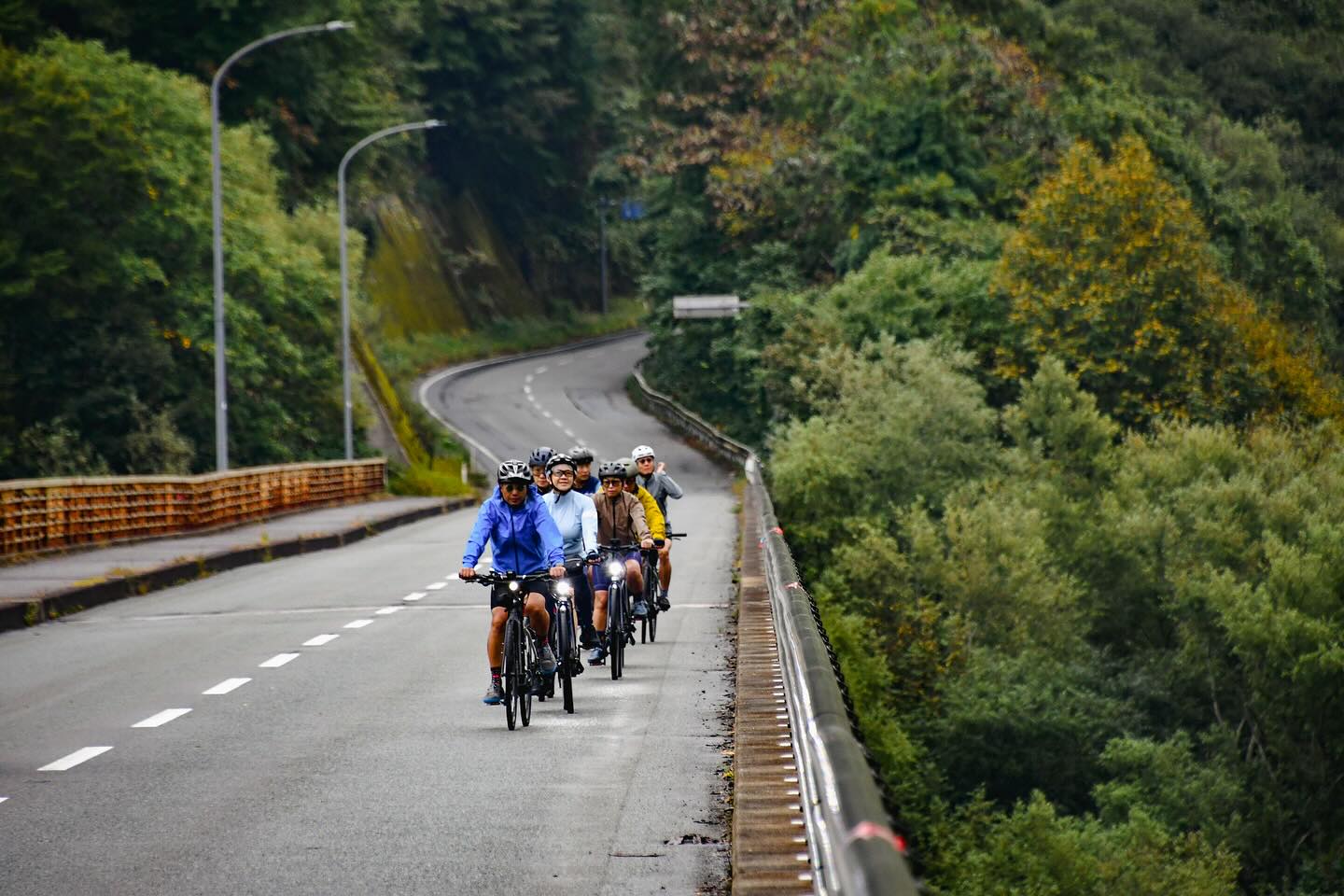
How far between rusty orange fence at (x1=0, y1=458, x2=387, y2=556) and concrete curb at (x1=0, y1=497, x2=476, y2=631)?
2127mm

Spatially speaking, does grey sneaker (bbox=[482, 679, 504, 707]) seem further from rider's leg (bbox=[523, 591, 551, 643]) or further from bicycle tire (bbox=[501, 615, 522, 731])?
rider's leg (bbox=[523, 591, 551, 643])

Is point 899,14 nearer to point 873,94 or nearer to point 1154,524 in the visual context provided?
point 873,94

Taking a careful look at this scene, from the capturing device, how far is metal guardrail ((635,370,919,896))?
3639 millimetres

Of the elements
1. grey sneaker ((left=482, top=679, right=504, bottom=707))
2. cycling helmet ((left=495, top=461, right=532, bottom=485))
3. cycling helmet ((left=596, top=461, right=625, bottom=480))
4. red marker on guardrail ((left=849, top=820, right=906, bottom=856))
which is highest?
cycling helmet ((left=495, top=461, right=532, bottom=485))

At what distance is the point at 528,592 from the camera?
12078 millimetres

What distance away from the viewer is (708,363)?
241 feet

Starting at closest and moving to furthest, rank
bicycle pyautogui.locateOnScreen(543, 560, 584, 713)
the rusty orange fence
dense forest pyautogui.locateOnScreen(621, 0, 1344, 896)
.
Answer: bicycle pyautogui.locateOnScreen(543, 560, 584, 713) < the rusty orange fence < dense forest pyautogui.locateOnScreen(621, 0, 1344, 896)

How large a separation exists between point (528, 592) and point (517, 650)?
0.51 meters

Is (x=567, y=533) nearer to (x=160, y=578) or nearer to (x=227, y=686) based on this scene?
(x=227, y=686)

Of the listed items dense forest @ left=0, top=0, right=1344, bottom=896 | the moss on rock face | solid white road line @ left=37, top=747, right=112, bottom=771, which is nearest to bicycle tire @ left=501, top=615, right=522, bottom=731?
solid white road line @ left=37, top=747, right=112, bottom=771


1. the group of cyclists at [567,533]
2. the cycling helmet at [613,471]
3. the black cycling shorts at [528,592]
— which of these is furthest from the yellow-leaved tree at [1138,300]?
the black cycling shorts at [528,592]

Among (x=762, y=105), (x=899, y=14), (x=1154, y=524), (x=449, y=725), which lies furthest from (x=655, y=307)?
(x=449, y=725)

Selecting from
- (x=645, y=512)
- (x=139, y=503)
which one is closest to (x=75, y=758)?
(x=645, y=512)

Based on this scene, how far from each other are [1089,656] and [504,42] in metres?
49.4
